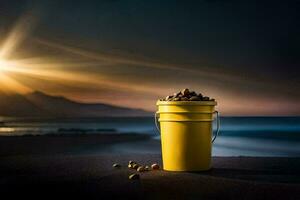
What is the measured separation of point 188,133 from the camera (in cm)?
405

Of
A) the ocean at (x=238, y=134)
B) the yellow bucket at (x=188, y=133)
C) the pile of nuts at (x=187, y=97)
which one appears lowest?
the ocean at (x=238, y=134)

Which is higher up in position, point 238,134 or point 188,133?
point 188,133

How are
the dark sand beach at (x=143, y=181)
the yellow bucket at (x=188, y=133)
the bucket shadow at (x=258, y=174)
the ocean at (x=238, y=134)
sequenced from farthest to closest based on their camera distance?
1. the ocean at (x=238, y=134)
2. the yellow bucket at (x=188, y=133)
3. the bucket shadow at (x=258, y=174)
4. the dark sand beach at (x=143, y=181)

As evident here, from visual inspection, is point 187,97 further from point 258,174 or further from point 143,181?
point 143,181

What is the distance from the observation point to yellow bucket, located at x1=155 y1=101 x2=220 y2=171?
13.2ft

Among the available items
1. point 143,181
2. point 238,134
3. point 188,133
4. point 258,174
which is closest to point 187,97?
point 188,133

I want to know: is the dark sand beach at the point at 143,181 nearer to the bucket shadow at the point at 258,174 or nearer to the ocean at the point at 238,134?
the bucket shadow at the point at 258,174

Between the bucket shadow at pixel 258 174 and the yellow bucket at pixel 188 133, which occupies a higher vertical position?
the yellow bucket at pixel 188 133

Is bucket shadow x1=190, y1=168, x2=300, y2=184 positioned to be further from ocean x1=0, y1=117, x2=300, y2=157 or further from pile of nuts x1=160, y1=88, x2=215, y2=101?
ocean x1=0, y1=117, x2=300, y2=157

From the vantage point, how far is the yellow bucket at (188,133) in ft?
13.2

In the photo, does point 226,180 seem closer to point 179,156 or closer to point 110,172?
point 179,156

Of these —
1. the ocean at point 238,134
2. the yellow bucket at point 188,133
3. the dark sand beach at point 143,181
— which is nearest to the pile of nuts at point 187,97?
the yellow bucket at point 188,133

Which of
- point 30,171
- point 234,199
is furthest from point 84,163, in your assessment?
point 234,199

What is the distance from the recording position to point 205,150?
13.4 ft
